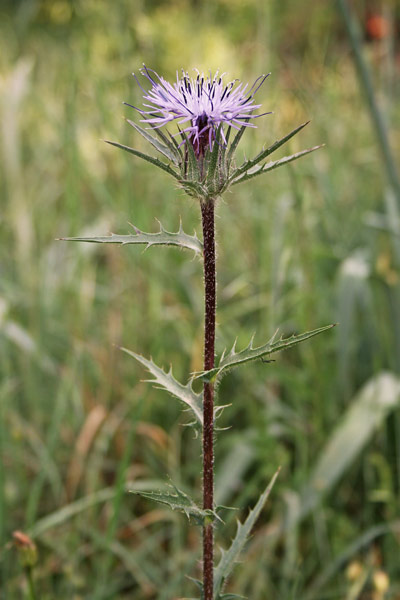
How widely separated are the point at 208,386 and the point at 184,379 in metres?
1.17

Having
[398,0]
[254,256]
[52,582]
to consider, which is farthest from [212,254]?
[398,0]

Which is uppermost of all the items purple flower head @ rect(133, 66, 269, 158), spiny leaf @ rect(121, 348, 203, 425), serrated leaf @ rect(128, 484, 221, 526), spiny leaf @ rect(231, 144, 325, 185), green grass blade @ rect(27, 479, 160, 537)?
purple flower head @ rect(133, 66, 269, 158)

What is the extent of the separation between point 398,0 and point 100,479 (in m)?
10.1

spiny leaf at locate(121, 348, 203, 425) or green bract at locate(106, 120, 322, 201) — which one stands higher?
green bract at locate(106, 120, 322, 201)

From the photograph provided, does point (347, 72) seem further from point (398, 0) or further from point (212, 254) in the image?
point (398, 0)

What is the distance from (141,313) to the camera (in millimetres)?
2131

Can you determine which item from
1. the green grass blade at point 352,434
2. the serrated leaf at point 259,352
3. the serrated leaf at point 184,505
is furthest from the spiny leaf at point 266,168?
the green grass blade at point 352,434

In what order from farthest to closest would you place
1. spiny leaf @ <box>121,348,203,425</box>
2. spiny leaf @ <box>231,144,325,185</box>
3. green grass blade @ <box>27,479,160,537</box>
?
green grass blade @ <box>27,479,160,537</box>, spiny leaf @ <box>121,348,203,425</box>, spiny leaf @ <box>231,144,325,185</box>

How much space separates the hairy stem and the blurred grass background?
0.41 metres

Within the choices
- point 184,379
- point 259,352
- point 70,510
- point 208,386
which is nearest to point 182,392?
point 208,386

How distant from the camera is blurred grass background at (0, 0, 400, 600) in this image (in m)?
1.40

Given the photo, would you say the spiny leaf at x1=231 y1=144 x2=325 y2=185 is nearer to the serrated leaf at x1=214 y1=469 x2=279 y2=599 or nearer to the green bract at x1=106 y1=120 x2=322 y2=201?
the green bract at x1=106 y1=120 x2=322 y2=201

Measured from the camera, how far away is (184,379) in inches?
75.2

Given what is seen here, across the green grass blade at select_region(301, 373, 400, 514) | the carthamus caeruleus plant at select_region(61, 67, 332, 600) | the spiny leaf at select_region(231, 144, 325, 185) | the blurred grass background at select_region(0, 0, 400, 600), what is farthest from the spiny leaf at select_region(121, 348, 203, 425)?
the green grass blade at select_region(301, 373, 400, 514)
